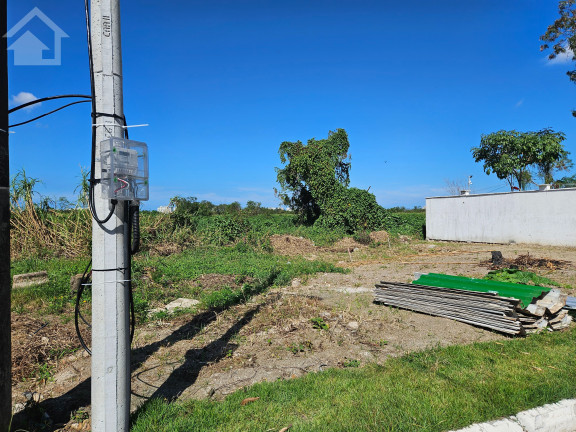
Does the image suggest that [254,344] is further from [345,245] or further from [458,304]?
[345,245]

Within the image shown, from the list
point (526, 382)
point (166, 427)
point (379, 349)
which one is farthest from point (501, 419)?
point (166, 427)

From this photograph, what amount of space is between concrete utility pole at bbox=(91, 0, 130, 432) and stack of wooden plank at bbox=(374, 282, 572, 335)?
5113 mm

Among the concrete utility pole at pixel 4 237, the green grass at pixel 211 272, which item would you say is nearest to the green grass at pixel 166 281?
the green grass at pixel 211 272

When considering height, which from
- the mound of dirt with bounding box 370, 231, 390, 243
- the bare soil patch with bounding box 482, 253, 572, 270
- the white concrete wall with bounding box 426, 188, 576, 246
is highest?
the white concrete wall with bounding box 426, 188, 576, 246

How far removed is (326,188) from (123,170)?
2255cm

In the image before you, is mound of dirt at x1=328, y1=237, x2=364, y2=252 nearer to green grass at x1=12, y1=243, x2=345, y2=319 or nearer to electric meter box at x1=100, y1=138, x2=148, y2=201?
green grass at x1=12, y1=243, x2=345, y2=319

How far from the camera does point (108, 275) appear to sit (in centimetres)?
244

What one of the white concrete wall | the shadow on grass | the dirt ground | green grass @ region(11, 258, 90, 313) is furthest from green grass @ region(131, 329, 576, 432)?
the white concrete wall

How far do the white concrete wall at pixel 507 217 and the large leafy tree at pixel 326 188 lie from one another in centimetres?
385

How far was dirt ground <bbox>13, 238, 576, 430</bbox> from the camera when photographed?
3594 millimetres

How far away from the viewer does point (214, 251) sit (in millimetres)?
14586

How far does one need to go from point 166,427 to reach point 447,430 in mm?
2204

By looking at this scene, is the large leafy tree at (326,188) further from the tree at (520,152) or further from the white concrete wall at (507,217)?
the tree at (520,152)

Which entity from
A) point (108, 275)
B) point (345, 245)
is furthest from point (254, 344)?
point (345, 245)
